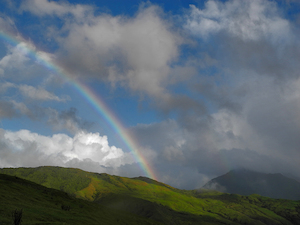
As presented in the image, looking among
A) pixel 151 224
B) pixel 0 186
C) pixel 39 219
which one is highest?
pixel 0 186

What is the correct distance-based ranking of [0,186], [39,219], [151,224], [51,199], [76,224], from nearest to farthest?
[39,219] → [76,224] → [0,186] → [51,199] → [151,224]

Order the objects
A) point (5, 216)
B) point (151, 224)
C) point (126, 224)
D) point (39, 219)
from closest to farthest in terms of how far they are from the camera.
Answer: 1. point (5, 216)
2. point (39, 219)
3. point (126, 224)
4. point (151, 224)

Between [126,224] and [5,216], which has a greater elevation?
[5,216]

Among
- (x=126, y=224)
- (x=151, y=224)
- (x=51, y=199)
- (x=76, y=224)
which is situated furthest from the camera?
(x=151, y=224)

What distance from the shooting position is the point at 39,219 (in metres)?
43.4

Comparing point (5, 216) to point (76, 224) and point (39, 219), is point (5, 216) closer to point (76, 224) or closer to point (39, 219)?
point (39, 219)

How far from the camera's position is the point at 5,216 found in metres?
38.7

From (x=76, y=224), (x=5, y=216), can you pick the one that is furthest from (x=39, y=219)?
(x=76, y=224)

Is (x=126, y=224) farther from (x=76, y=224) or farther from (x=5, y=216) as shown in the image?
(x=5, y=216)

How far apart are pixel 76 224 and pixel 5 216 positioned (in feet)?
57.3

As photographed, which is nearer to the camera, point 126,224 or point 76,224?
point 76,224

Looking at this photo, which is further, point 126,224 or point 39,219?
point 126,224

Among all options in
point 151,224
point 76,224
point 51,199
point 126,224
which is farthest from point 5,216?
point 151,224

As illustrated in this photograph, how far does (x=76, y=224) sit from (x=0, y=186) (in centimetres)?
3141
